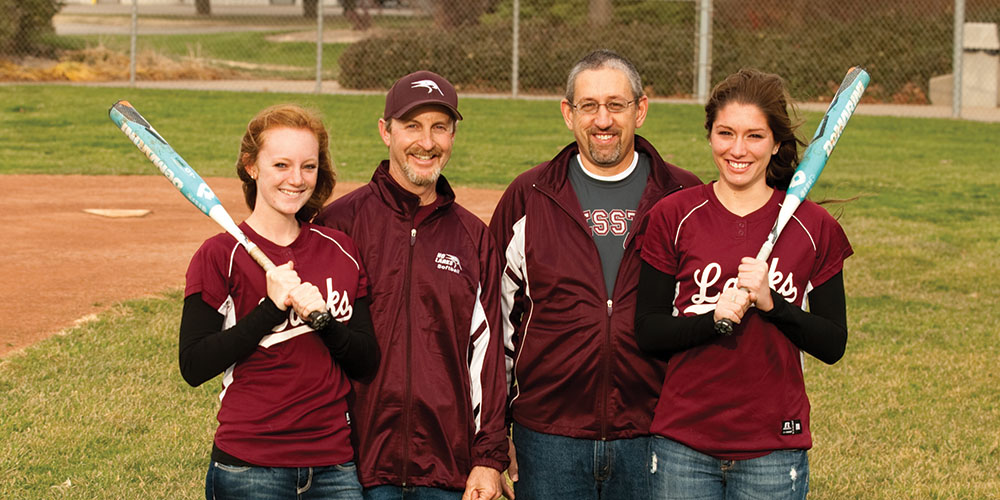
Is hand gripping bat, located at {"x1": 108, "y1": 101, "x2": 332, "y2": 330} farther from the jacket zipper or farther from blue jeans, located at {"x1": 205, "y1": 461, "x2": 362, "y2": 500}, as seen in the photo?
blue jeans, located at {"x1": 205, "y1": 461, "x2": 362, "y2": 500}

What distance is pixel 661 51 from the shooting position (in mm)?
23703

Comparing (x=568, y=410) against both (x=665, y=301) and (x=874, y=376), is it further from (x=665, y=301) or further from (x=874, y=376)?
(x=874, y=376)

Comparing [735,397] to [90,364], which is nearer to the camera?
[735,397]

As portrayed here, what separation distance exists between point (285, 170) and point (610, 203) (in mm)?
1112

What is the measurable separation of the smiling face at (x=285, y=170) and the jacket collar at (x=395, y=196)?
25 cm

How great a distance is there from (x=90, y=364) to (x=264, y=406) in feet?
13.7

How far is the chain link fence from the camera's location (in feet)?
76.1

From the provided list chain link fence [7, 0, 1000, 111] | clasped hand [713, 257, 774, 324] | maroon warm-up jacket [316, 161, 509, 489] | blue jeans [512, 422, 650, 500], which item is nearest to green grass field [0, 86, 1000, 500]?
maroon warm-up jacket [316, 161, 509, 489]

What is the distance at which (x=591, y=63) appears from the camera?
3.89 metres

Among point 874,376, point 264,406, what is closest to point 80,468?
point 264,406

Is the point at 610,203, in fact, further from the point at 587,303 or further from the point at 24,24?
the point at 24,24

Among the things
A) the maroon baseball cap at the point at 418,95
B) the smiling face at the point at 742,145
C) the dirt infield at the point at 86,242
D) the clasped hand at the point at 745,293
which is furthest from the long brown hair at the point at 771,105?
the dirt infield at the point at 86,242

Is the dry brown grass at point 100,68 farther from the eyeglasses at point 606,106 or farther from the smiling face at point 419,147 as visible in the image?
the eyeglasses at point 606,106

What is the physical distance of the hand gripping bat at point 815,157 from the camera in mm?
3398
